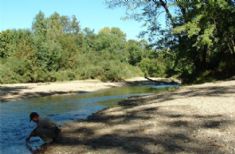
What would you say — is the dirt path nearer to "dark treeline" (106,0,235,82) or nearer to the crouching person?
the crouching person

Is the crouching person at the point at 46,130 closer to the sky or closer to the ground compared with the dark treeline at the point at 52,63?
closer to the ground

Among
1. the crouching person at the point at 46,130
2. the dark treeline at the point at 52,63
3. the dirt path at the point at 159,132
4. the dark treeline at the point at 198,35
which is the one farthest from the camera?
the dark treeline at the point at 52,63

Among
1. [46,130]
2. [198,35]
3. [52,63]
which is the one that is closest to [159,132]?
[46,130]

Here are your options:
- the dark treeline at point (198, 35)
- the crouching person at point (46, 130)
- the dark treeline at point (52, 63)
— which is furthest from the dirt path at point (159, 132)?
the dark treeline at point (52, 63)

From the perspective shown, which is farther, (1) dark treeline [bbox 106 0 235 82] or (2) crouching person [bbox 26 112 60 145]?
(1) dark treeline [bbox 106 0 235 82]

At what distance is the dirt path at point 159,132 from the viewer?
1270 cm

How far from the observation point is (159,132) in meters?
14.9

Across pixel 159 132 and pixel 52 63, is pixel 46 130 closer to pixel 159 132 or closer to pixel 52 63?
pixel 159 132

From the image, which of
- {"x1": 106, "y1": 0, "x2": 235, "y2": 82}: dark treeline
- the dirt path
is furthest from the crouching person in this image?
{"x1": 106, "y1": 0, "x2": 235, "y2": 82}: dark treeline

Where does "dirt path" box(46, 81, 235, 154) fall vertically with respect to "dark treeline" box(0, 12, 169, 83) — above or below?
below

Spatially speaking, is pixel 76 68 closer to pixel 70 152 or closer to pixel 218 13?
pixel 218 13

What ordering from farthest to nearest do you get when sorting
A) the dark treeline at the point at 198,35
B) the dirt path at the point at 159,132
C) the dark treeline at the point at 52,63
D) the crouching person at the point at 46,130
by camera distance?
the dark treeline at the point at 52,63 < the dark treeline at the point at 198,35 < the crouching person at the point at 46,130 < the dirt path at the point at 159,132

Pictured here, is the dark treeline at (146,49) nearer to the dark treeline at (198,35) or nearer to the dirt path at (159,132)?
the dark treeline at (198,35)

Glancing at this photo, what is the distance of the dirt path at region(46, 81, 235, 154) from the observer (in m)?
12.7
